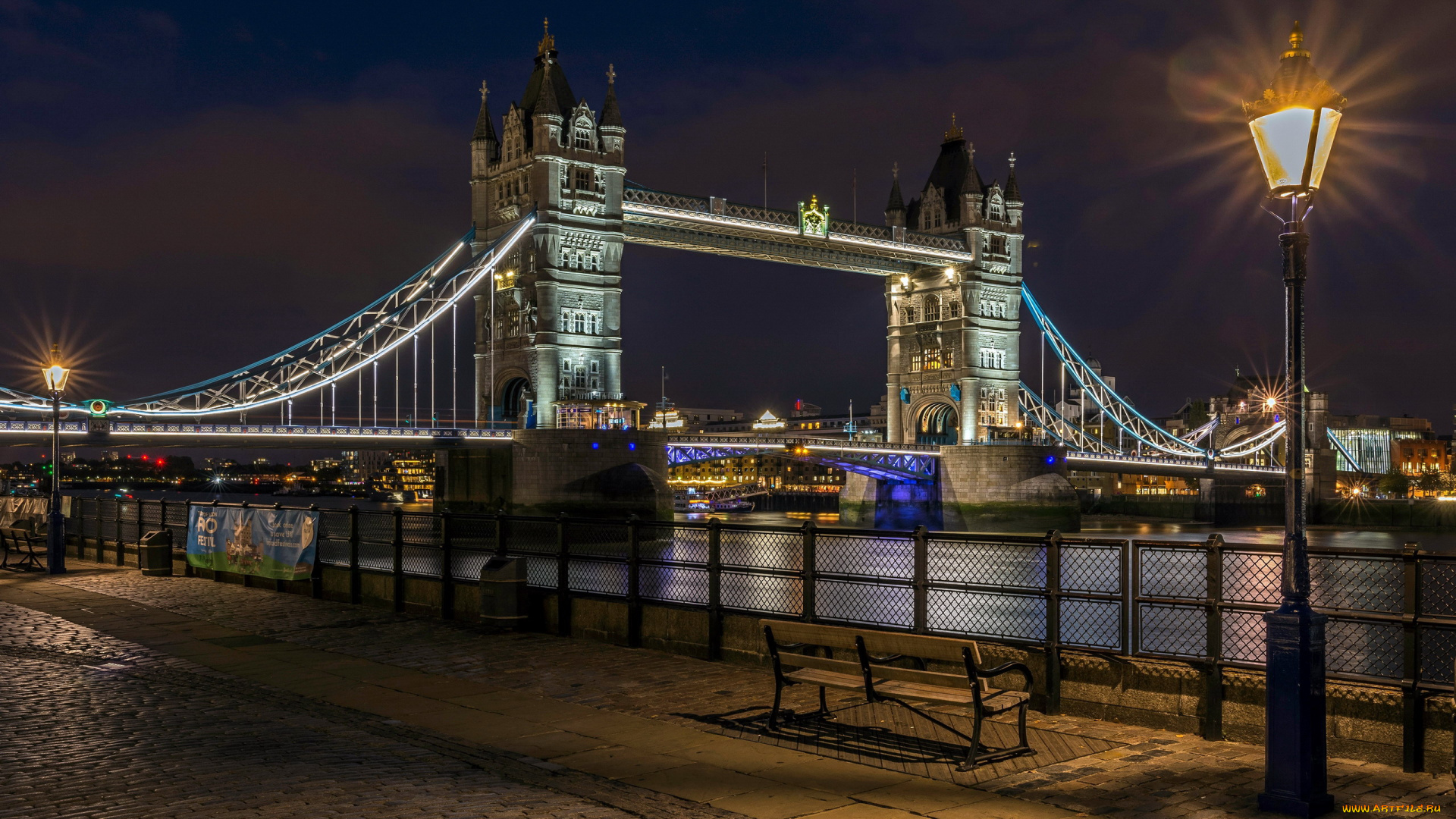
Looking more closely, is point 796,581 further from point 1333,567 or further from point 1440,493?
point 1440,493

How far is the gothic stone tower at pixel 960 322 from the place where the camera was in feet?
269

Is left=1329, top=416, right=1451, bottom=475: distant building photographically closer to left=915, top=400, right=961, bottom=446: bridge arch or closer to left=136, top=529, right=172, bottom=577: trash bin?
left=915, top=400, right=961, bottom=446: bridge arch

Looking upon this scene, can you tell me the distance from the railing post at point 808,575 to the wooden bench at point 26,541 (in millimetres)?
18046

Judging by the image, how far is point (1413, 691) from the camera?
771cm

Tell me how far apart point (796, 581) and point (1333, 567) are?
28546mm

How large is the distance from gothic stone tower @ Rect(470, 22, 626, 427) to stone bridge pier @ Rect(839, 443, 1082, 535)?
23.3 metres

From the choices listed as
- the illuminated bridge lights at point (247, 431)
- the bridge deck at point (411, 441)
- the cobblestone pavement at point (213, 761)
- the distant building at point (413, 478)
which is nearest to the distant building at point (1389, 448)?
the bridge deck at point (411, 441)

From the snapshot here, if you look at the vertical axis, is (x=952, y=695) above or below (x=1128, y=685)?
above

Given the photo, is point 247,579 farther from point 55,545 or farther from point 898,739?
point 898,739

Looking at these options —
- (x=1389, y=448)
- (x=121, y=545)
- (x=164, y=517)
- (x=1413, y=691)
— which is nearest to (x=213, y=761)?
(x=1413, y=691)

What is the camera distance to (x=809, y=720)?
926cm

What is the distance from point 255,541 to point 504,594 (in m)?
7.00

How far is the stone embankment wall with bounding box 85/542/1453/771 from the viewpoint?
25.9ft

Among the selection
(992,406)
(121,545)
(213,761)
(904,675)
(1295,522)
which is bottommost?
(121,545)
